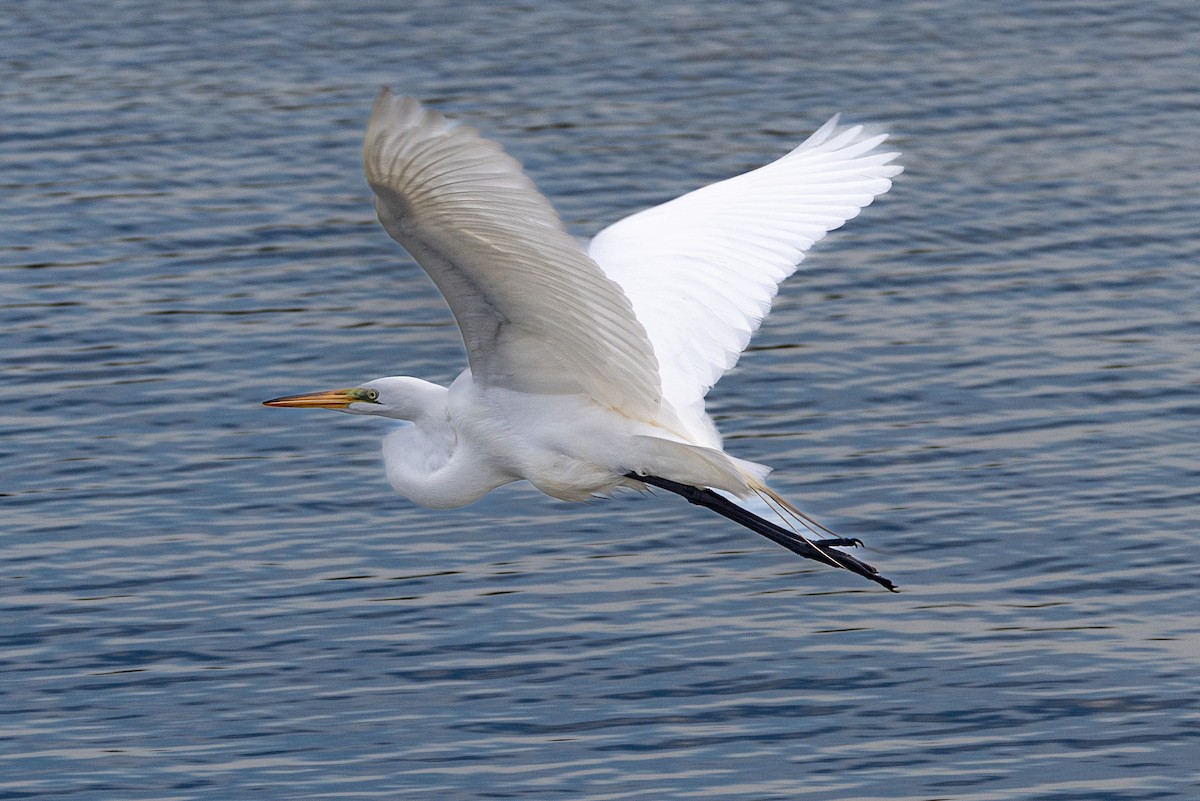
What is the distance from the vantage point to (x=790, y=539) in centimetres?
798

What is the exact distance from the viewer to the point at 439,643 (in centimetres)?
846

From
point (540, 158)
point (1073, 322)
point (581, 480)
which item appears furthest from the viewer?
point (540, 158)

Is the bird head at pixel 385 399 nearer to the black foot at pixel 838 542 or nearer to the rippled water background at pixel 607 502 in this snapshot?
the rippled water background at pixel 607 502

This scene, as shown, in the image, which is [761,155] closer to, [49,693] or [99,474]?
[99,474]

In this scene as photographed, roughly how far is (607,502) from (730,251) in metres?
2.21

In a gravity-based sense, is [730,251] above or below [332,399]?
above

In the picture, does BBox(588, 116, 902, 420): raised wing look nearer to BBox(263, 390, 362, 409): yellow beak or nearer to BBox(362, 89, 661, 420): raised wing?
BBox(362, 89, 661, 420): raised wing

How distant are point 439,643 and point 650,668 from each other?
2.82 feet

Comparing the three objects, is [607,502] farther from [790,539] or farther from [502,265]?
[502,265]

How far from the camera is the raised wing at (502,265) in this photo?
18.1 ft

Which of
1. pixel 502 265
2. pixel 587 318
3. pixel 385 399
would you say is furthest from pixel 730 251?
pixel 502 265

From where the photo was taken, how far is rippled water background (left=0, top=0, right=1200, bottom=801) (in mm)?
7727

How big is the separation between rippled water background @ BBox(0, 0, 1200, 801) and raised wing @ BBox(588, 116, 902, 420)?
1287 mm

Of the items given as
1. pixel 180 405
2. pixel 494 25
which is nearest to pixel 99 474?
pixel 180 405
